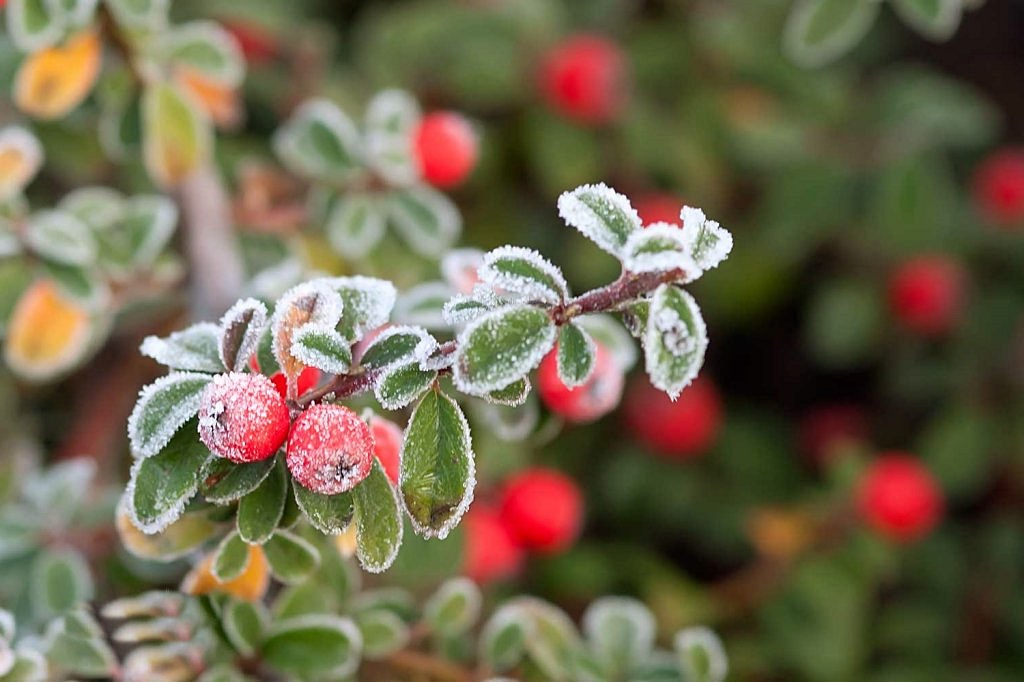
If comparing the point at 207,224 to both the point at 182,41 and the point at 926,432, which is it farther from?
the point at 926,432

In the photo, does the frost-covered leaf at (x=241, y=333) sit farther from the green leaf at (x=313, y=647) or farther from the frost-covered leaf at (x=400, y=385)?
the green leaf at (x=313, y=647)

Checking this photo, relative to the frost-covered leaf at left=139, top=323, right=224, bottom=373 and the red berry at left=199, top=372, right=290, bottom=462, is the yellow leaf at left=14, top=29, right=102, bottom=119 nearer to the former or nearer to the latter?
the frost-covered leaf at left=139, top=323, right=224, bottom=373

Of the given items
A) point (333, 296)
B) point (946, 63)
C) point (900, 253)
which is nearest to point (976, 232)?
point (900, 253)

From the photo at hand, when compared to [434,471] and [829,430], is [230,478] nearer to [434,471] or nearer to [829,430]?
[434,471]

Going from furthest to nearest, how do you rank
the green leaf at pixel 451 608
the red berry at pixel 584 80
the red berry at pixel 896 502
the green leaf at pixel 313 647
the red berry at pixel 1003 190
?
the red berry at pixel 1003 190 < the red berry at pixel 584 80 < the red berry at pixel 896 502 < the green leaf at pixel 451 608 < the green leaf at pixel 313 647

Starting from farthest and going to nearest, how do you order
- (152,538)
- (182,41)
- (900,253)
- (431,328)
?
(900,253)
(182,41)
(431,328)
(152,538)

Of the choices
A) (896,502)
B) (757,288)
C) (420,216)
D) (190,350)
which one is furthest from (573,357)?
(757,288)

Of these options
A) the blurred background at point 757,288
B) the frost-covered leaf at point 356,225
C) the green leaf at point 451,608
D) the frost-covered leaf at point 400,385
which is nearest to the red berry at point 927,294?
the blurred background at point 757,288
